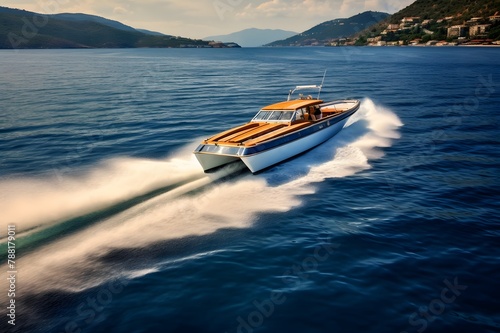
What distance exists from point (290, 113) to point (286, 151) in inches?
125

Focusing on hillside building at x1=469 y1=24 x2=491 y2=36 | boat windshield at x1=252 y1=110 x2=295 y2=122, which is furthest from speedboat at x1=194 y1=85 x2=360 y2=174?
hillside building at x1=469 y1=24 x2=491 y2=36

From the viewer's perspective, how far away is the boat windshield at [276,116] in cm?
2145

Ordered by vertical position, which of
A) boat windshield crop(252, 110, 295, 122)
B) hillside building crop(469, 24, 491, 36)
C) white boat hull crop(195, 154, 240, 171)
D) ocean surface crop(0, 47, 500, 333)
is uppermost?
hillside building crop(469, 24, 491, 36)

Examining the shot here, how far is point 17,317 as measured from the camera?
8164 mm

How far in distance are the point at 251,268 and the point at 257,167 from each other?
7.86 meters

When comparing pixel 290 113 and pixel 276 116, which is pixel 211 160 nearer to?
pixel 276 116

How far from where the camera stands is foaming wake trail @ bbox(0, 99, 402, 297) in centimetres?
993

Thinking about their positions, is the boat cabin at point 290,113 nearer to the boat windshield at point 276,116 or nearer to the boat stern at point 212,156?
the boat windshield at point 276,116

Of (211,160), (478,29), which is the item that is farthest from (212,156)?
(478,29)

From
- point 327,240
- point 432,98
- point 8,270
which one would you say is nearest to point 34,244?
point 8,270

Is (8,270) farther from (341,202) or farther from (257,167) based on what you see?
(341,202)

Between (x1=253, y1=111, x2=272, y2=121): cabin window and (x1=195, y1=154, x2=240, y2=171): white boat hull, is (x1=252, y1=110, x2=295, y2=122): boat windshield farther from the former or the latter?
(x1=195, y1=154, x2=240, y2=171): white boat hull

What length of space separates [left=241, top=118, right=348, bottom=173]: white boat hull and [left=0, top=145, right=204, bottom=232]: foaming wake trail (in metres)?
2.94

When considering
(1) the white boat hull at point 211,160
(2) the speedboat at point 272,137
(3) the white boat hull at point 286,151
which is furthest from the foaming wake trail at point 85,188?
(3) the white boat hull at point 286,151
